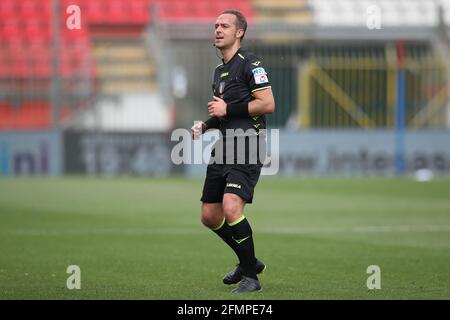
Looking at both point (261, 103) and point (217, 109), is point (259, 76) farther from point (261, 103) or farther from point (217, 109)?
point (217, 109)

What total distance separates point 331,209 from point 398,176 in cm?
1076

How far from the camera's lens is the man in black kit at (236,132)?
786cm

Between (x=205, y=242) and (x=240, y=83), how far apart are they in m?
4.37

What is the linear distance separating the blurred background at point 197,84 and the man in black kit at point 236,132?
18.5 m

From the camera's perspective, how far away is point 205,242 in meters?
12.1

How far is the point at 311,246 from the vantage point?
38.0ft

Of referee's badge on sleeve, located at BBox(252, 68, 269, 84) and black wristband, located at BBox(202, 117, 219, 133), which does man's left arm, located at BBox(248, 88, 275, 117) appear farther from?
black wristband, located at BBox(202, 117, 219, 133)

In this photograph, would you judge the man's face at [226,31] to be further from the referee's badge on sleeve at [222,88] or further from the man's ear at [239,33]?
the referee's badge on sleeve at [222,88]

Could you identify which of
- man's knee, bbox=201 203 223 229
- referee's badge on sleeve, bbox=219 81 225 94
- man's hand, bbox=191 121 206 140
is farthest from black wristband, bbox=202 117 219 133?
man's knee, bbox=201 203 223 229

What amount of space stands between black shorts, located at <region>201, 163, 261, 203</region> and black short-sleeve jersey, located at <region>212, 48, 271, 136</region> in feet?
1.06

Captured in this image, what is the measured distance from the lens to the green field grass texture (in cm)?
802

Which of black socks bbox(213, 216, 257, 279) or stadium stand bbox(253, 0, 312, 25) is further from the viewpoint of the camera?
stadium stand bbox(253, 0, 312, 25)

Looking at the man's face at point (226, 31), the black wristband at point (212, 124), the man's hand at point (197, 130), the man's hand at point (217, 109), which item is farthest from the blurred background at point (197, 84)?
the man's hand at point (217, 109)

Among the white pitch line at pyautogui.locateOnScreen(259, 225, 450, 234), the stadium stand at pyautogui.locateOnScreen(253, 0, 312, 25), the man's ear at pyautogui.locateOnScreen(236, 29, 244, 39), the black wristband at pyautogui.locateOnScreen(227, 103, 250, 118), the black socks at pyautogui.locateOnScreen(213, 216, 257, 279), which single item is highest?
the stadium stand at pyautogui.locateOnScreen(253, 0, 312, 25)
